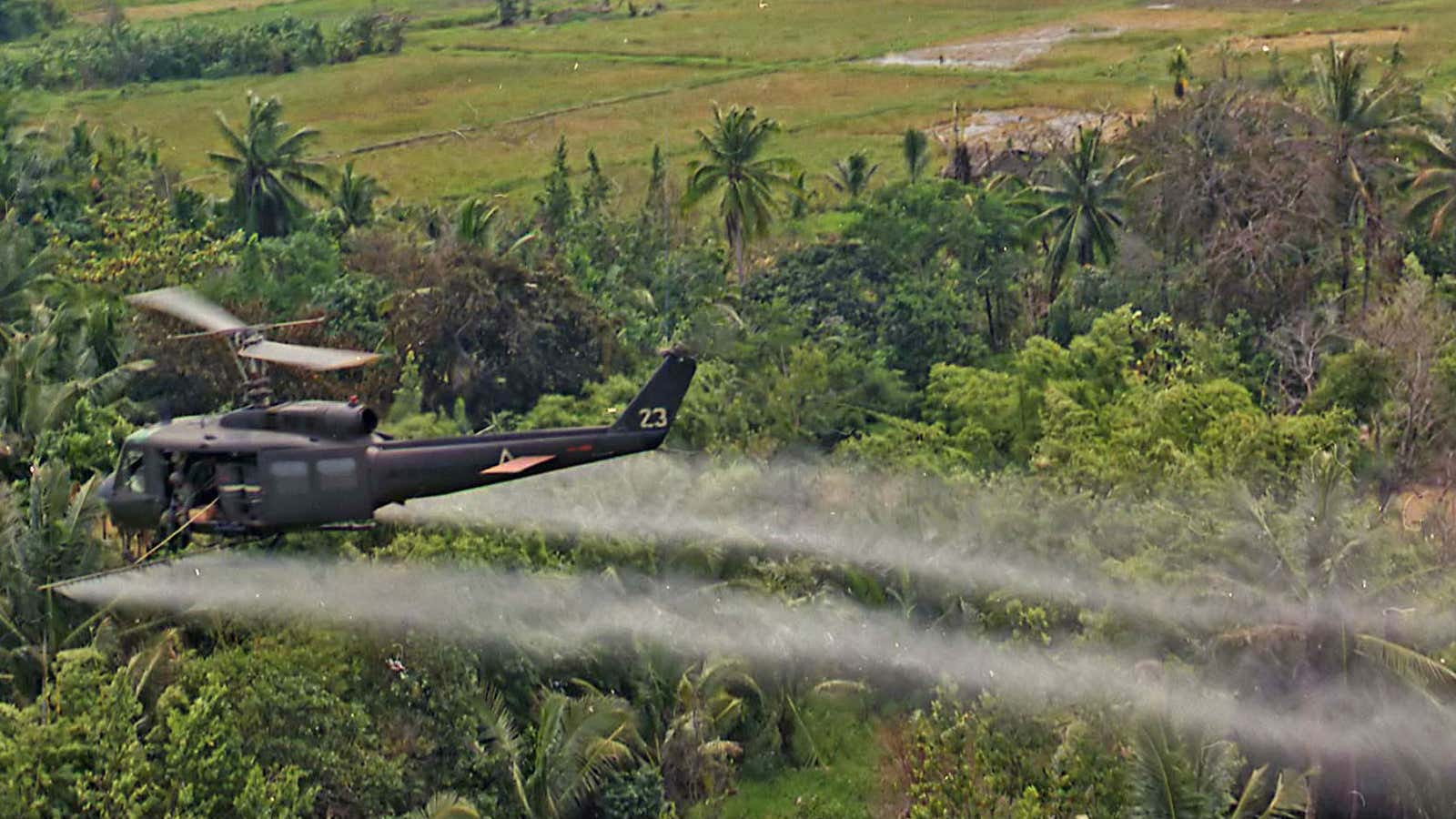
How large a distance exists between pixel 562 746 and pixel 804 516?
827 centimetres

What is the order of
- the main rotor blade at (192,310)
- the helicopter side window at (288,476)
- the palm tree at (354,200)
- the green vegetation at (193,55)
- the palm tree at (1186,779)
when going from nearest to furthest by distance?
the main rotor blade at (192,310) < the helicopter side window at (288,476) < the palm tree at (1186,779) < the palm tree at (354,200) < the green vegetation at (193,55)

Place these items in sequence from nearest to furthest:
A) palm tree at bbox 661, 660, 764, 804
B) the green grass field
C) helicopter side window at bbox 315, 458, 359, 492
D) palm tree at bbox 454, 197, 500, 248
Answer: helicopter side window at bbox 315, 458, 359, 492, palm tree at bbox 661, 660, 764, 804, palm tree at bbox 454, 197, 500, 248, the green grass field

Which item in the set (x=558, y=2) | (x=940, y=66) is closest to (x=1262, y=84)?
(x=940, y=66)

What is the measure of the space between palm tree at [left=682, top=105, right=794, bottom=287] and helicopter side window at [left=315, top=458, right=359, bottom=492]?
1289 inches

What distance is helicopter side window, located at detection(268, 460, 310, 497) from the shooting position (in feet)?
82.6

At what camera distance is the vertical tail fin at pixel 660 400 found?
2600 cm

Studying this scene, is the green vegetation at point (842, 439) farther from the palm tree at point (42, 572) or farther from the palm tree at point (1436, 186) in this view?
the palm tree at point (1436, 186)

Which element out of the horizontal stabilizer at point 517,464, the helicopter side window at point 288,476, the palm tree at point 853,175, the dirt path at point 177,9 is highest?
the dirt path at point 177,9

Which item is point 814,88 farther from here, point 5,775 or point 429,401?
point 5,775

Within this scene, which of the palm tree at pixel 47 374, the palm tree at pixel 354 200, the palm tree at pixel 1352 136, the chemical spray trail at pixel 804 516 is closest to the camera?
the chemical spray trail at pixel 804 516

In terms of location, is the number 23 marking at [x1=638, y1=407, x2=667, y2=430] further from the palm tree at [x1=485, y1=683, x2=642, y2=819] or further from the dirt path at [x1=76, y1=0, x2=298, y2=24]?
the dirt path at [x1=76, y1=0, x2=298, y2=24]

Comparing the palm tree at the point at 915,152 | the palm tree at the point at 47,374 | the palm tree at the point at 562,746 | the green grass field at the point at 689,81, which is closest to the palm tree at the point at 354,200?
the green grass field at the point at 689,81

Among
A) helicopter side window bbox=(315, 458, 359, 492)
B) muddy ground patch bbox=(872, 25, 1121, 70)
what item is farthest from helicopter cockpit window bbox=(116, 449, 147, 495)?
muddy ground patch bbox=(872, 25, 1121, 70)

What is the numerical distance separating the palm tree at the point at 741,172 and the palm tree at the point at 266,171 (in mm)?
17164
